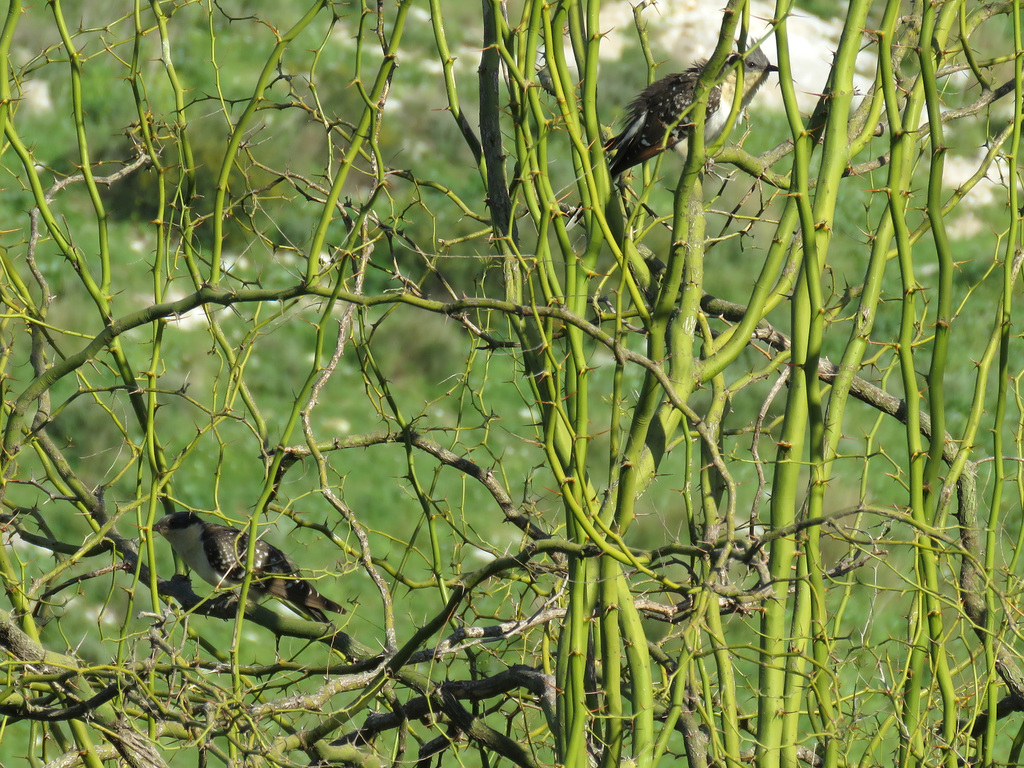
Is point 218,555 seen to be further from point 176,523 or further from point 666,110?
point 666,110

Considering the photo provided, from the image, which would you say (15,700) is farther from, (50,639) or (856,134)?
(50,639)

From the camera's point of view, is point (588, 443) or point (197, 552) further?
point (197, 552)

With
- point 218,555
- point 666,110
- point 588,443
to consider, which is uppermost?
point 666,110

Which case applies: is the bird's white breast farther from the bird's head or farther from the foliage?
the foliage

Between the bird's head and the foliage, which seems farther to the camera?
the bird's head

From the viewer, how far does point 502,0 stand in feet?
8.13

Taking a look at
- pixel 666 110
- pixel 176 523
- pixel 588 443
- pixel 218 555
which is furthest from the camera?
pixel 666 110

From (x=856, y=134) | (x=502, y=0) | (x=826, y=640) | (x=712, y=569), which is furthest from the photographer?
(x=856, y=134)

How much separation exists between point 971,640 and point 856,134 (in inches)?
172

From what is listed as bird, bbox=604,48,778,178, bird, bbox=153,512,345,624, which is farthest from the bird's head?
bird, bbox=604,48,778,178

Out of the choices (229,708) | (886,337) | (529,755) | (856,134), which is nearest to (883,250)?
(856,134)

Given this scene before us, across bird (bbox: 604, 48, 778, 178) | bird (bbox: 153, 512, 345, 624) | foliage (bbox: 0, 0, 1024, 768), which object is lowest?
foliage (bbox: 0, 0, 1024, 768)

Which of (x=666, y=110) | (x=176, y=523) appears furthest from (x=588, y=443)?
(x=666, y=110)

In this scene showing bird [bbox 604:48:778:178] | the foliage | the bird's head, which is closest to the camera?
the foliage
